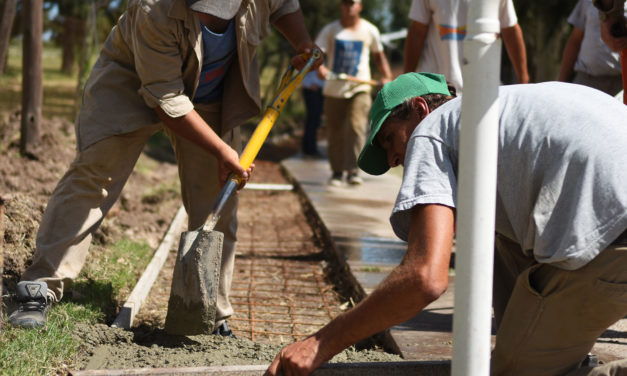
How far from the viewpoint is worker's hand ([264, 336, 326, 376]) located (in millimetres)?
2344

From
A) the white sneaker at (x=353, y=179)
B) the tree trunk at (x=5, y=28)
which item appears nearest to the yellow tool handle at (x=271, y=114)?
the tree trunk at (x=5, y=28)

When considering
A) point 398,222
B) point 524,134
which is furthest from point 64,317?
point 524,134

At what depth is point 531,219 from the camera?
96.0 inches

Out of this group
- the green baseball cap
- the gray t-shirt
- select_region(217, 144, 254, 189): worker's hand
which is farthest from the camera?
select_region(217, 144, 254, 189): worker's hand

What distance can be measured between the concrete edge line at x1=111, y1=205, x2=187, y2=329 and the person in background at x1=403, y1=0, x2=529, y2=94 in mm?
2176

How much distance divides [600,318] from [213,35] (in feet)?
6.62

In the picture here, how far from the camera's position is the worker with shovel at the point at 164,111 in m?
3.29

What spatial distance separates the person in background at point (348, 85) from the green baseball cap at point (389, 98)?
555cm

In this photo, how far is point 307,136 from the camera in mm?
12555

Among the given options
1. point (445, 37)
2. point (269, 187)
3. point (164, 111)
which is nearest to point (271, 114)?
point (164, 111)

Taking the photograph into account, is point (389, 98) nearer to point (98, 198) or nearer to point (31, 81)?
point (98, 198)

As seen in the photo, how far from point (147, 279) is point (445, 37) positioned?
2549mm

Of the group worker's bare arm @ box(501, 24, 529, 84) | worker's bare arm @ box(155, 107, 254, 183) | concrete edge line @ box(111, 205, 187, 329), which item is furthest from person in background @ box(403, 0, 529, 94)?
worker's bare arm @ box(155, 107, 254, 183)

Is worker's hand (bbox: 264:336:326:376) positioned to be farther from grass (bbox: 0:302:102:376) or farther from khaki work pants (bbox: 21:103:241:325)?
khaki work pants (bbox: 21:103:241:325)
